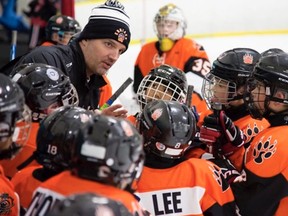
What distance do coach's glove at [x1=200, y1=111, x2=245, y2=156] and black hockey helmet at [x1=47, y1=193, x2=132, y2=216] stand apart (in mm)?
967

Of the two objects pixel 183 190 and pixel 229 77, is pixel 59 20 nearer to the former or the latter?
pixel 229 77

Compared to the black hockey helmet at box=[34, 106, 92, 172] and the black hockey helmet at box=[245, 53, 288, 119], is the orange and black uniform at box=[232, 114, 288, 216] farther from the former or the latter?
the black hockey helmet at box=[34, 106, 92, 172]

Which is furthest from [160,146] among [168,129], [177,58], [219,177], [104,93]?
[177,58]

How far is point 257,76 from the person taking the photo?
7.07 feet

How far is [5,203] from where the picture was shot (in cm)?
174

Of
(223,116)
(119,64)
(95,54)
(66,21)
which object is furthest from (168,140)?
(119,64)

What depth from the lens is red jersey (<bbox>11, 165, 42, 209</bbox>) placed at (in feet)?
5.89

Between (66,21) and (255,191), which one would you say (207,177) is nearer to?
(255,191)

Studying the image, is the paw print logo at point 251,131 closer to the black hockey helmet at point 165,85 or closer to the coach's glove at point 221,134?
the coach's glove at point 221,134

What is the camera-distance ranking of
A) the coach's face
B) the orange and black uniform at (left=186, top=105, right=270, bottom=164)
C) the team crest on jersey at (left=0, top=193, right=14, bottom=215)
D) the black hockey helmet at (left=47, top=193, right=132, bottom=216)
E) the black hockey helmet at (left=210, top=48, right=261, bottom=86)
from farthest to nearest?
1. the coach's face
2. the black hockey helmet at (left=210, top=48, right=261, bottom=86)
3. the orange and black uniform at (left=186, top=105, right=270, bottom=164)
4. the team crest on jersey at (left=0, top=193, right=14, bottom=215)
5. the black hockey helmet at (left=47, top=193, right=132, bottom=216)

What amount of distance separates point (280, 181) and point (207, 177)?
9.7 inches

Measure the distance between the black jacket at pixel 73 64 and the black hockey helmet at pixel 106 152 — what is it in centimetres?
106

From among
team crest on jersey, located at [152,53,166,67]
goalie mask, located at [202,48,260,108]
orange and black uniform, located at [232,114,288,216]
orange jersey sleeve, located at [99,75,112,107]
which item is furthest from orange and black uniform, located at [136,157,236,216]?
team crest on jersey, located at [152,53,166,67]

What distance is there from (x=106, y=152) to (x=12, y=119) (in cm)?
33
